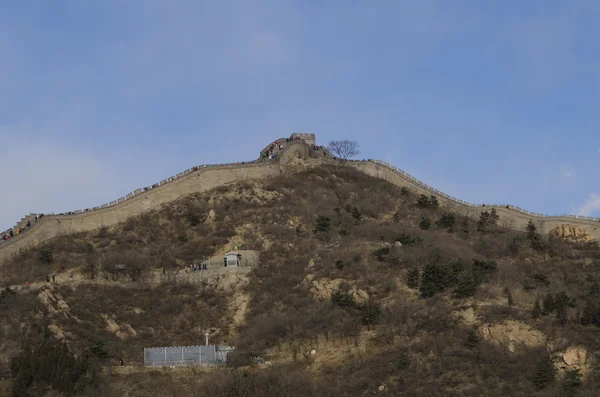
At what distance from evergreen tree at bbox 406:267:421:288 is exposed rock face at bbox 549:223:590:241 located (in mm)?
23999

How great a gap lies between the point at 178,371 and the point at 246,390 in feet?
17.1

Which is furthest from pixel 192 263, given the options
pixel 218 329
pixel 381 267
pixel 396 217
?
pixel 396 217

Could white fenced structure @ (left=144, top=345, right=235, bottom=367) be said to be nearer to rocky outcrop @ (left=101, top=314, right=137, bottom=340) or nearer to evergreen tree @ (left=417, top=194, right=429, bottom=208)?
rocky outcrop @ (left=101, top=314, right=137, bottom=340)

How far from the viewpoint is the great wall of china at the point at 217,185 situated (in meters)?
60.0

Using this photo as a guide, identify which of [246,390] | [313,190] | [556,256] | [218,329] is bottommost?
[246,390]

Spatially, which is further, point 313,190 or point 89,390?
point 313,190

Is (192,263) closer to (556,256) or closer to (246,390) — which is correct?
(246,390)

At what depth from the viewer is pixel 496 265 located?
53.4m

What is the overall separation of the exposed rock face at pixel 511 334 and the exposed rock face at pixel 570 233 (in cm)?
2785

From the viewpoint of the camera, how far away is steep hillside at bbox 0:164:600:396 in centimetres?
4116

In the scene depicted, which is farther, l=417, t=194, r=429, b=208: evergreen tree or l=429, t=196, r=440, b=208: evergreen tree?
l=429, t=196, r=440, b=208: evergreen tree

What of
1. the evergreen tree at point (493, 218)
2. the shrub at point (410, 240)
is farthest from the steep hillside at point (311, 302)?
the evergreen tree at point (493, 218)

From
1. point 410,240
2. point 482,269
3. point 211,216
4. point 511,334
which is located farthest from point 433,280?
point 211,216

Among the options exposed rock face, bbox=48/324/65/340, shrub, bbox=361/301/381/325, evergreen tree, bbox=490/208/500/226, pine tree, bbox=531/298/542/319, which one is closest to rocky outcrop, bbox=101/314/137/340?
exposed rock face, bbox=48/324/65/340
